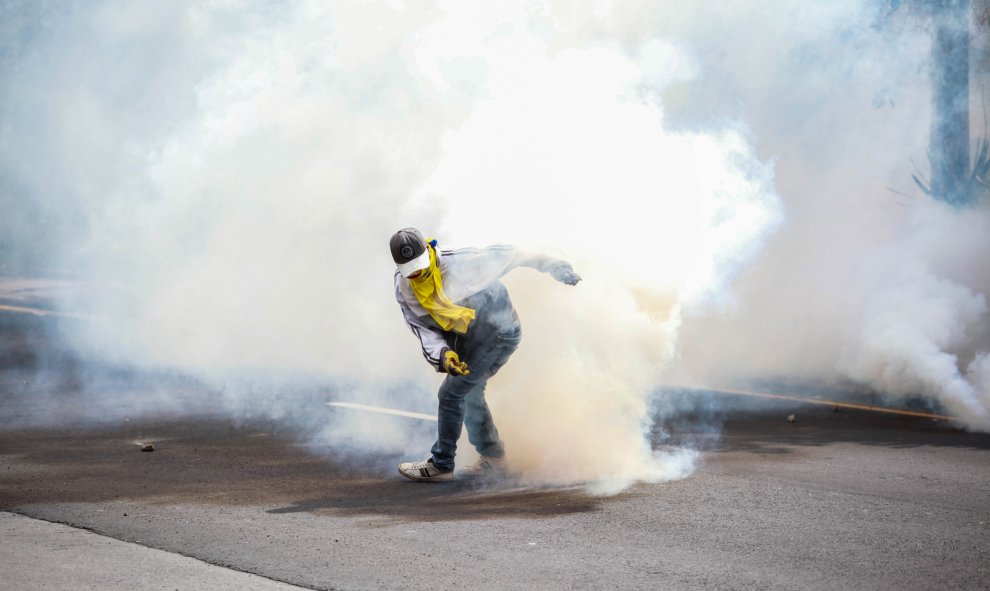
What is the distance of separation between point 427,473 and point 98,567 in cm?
235

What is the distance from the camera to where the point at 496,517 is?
6.14 m

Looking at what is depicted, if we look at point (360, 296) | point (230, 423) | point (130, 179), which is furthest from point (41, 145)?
point (230, 423)

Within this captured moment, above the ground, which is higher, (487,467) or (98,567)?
(487,467)

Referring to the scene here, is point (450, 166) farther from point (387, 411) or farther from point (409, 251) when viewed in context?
point (409, 251)

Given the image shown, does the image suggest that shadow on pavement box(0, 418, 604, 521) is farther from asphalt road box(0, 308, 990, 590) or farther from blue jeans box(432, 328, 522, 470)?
blue jeans box(432, 328, 522, 470)

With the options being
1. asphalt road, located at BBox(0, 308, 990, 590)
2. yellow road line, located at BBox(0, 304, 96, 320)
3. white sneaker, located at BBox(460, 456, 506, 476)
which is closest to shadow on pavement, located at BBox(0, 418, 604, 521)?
asphalt road, located at BBox(0, 308, 990, 590)

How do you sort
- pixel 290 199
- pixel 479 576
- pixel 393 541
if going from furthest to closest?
1. pixel 290 199
2. pixel 393 541
3. pixel 479 576

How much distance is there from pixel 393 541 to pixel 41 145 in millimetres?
13507

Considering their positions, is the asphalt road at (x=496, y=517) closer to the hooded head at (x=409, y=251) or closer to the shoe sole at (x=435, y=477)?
the shoe sole at (x=435, y=477)

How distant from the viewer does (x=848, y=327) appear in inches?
502

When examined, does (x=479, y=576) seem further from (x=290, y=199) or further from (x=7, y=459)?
(x=290, y=199)

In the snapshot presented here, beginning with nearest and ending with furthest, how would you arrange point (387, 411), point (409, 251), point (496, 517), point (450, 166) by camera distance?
point (496, 517), point (409, 251), point (450, 166), point (387, 411)

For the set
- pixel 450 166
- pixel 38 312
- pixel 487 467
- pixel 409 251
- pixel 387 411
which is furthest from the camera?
pixel 38 312

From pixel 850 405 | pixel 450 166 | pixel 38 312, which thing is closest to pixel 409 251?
pixel 450 166
